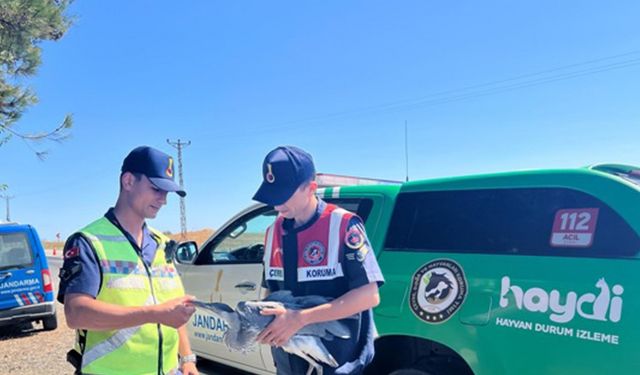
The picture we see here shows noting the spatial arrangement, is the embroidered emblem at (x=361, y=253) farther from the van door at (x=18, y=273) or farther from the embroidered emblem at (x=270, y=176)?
the van door at (x=18, y=273)

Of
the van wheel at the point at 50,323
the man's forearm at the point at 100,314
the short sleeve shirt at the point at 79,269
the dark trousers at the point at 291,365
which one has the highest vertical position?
the short sleeve shirt at the point at 79,269

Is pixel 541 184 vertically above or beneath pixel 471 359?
above

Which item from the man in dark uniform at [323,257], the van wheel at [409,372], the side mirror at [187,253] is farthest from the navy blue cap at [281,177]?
the side mirror at [187,253]

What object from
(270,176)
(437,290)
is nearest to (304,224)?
(270,176)

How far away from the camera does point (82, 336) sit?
1.81 meters

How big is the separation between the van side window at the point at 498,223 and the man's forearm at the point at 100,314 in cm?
172

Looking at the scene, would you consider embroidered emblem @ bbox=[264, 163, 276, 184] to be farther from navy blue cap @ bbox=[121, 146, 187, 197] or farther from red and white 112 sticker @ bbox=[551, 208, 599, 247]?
red and white 112 sticker @ bbox=[551, 208, 599, 247]

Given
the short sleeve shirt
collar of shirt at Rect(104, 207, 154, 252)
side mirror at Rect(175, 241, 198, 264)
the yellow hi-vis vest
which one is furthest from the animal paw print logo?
side mirror at Rect(175, 241, 198, 264)

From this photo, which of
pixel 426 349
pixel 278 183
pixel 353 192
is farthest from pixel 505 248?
pixel 278 183

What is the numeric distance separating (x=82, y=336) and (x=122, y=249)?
1.15 feet

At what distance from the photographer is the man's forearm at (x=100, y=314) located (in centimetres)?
164

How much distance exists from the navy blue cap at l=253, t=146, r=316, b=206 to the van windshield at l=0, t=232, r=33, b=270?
22.2ft

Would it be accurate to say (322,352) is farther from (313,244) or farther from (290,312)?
(313,244)

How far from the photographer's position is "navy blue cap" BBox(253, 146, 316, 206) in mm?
1699
